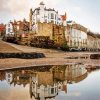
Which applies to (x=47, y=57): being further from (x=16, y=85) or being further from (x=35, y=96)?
(x=35, y=96)

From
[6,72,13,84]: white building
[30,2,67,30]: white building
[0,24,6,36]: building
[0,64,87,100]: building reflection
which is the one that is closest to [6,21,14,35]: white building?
[0,24,6,36]: building

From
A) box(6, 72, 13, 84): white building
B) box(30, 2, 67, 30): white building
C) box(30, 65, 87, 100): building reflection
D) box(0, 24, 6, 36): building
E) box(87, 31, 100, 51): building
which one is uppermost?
box(30, 2, 67, 30): white building

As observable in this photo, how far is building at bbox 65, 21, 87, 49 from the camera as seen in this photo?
2819cm

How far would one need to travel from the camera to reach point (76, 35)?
30016mm

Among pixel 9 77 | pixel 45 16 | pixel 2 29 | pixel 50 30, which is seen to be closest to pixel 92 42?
pixel 45 16

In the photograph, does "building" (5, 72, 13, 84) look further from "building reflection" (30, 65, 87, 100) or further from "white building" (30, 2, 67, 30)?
"white building" (30, 2, 67, 30)

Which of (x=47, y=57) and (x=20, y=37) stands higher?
(x=20, y=37)

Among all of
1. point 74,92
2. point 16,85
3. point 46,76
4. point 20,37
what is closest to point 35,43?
point 20,37

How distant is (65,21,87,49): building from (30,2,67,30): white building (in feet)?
2.44

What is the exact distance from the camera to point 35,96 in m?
9.45

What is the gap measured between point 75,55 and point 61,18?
3546 mm

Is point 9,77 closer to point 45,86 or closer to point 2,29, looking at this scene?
point 45,86

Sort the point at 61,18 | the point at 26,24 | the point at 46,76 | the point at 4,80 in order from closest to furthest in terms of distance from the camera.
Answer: the point at 4,80 → the point at 46,76 → the point at 26,24 → the point at 61,18

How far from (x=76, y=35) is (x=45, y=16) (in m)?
3.56
